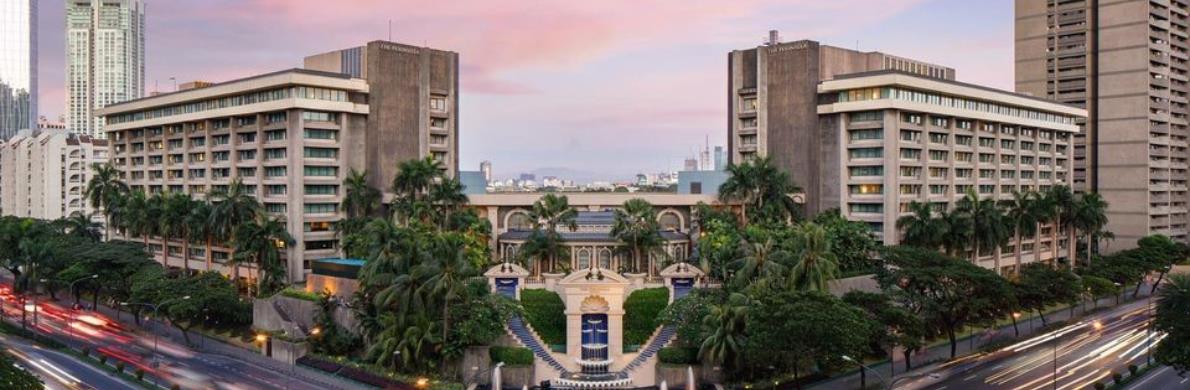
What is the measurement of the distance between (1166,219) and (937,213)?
79.0 m

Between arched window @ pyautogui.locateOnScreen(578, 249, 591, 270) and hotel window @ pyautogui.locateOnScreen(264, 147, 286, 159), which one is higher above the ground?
hotel window @ pyautogui.locateOnScreen(264, 147, 286, 159)

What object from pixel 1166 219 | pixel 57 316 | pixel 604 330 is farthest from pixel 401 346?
pixel 1166 219

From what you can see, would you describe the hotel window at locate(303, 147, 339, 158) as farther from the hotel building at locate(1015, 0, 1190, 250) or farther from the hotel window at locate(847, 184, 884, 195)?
the hotel building at locate(1015, 0, 1190, 250)

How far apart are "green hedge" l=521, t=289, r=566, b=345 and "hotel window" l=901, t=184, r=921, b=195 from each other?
5201 centimetres

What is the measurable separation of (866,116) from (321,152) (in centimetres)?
7025

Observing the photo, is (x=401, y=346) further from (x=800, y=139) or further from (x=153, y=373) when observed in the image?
(x=800, y=139)

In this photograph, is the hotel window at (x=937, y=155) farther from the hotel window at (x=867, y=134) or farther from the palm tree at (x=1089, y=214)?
the palm tree at (x=1089, y=214)

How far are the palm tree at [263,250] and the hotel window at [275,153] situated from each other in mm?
13449

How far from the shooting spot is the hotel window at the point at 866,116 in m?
113

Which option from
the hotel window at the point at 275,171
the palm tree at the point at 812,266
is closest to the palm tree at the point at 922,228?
the palm tree at the point at 812,266

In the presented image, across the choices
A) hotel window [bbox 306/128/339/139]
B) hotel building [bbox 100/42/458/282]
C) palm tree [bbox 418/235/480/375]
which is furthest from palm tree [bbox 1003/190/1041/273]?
hotel window [bbox 306/128/339/139]

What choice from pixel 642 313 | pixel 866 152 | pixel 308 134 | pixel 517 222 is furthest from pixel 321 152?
pixel 866 152

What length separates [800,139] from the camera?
11906cm

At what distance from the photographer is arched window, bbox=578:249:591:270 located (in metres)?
106
